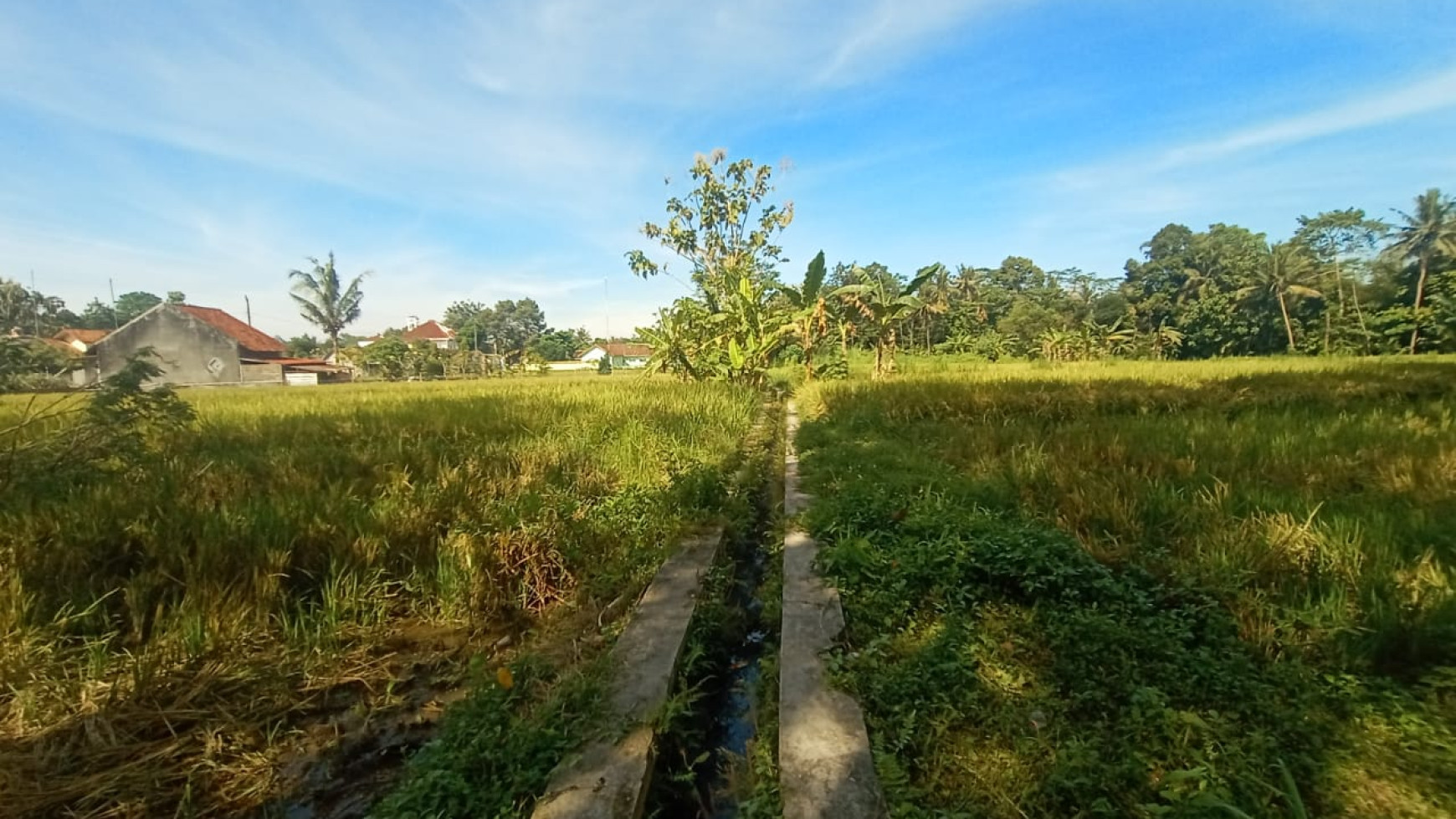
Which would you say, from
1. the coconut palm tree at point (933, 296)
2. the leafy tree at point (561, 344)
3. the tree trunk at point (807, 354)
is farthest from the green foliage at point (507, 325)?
the tree trunk at point (807, 354)

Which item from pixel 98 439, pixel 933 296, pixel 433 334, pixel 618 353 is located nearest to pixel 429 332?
pixel 433 334

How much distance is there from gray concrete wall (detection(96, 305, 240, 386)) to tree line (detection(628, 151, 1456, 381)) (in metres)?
19.8

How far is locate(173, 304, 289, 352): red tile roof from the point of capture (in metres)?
27.9

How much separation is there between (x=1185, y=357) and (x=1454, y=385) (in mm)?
32796

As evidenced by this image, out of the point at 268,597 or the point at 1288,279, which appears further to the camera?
the point at 1288,279

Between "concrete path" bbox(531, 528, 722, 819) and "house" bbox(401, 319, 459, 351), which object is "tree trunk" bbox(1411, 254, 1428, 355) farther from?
"house" bbox(401, 319, 459, 351)

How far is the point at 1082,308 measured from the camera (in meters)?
42.3

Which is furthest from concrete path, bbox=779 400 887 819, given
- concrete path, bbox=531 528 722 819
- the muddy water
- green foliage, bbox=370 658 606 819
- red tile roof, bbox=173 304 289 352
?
red tile roof, bbox=173 304 289 352

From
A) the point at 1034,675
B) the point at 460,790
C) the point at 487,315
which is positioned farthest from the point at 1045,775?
the point at 487,315

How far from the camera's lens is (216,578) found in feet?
7.09

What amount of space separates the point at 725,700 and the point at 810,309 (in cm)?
1114

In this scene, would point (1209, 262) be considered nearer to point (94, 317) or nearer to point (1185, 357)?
point (1185, 357)

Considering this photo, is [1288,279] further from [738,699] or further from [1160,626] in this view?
[738,699]

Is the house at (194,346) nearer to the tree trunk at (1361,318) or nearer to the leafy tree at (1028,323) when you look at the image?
the leafy tree at (1028,323)
